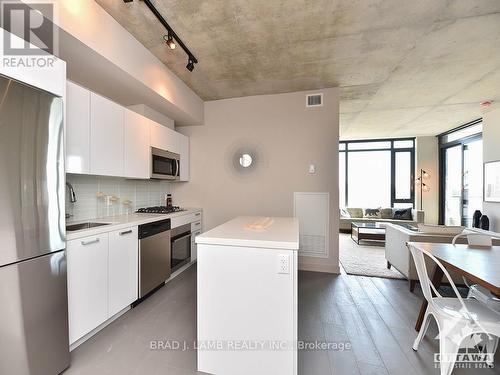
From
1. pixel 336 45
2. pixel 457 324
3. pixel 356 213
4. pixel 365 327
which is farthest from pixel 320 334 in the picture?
pixel 356 213

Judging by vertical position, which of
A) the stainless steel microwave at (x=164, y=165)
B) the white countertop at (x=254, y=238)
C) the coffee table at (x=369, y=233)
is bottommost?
the coffee table at (x=369, y=233)

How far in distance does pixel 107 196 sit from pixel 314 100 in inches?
125

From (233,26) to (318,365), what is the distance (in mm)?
2929

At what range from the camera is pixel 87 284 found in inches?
70.4

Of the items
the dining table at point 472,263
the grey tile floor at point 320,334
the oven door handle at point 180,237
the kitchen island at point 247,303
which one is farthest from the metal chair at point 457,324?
the oven door handle at point 180,237

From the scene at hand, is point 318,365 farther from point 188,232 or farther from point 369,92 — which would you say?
point 369,92

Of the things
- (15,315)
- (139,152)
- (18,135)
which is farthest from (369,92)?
(15,315)

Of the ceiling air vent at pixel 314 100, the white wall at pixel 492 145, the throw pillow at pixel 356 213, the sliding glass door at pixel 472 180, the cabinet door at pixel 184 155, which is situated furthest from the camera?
the throw pillow at pixel 356 213

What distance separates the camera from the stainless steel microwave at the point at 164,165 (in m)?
3.03

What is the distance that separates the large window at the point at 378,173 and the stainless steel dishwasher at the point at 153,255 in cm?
593

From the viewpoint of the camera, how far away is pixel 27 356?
1285mm

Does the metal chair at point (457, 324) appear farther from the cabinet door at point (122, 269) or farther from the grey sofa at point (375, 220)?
the grey sofa at point (375, 220)

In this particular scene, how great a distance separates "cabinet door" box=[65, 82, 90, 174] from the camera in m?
1.88

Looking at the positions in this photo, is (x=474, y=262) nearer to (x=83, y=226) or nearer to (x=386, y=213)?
(x=83, y=226)
